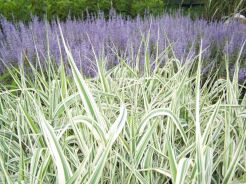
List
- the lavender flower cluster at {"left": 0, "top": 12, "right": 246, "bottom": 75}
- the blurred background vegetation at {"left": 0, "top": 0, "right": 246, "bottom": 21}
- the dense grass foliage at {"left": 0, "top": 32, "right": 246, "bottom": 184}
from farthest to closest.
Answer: the blurred background vegetation at {"left": 0, "top": 0, "right": 246, "bottom": 21} → the lavender flower cluster at {"left": 0, "top": 12, "right": 246, "bottom": 75} → the dense grass foliage at {"left": 0, "top": 32, "right": 246, "bottom": 184}

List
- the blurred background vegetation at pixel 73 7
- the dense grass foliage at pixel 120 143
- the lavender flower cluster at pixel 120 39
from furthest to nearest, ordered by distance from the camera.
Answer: the blurred background vegetation at pixel 73 7, the lavender flower cluster at pixel 120 39, the dense grass foliage at pixel 120 143

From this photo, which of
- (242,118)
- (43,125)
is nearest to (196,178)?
(43,125)

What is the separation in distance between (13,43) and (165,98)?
4.56ft

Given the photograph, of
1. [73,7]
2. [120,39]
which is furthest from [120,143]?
[73,7]

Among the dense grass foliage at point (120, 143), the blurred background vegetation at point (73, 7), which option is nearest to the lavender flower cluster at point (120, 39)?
the blurred background vegetation at point (73, 7)

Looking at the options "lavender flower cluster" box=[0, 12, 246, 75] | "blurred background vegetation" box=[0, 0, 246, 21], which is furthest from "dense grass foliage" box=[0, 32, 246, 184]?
"blurred background vegetation" box=[0, 0, 246, 21]

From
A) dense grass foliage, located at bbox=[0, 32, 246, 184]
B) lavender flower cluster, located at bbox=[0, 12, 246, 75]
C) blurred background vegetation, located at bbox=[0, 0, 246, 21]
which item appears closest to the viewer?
dense grass foliage, located at bbox=[0, 32, 246, 184]

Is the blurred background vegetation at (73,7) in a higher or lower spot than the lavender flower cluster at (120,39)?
higher

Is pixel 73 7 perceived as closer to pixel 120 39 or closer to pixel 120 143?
pixel 120 39

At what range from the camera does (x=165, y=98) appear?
135 centimetres

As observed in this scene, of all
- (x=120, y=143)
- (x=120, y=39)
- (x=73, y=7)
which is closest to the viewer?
(x=120, y=143)

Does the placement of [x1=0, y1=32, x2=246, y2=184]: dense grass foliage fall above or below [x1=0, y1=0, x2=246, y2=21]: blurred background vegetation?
below

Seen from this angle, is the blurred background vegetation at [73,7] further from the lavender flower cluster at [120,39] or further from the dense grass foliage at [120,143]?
the dense grass foliage at [120,143]

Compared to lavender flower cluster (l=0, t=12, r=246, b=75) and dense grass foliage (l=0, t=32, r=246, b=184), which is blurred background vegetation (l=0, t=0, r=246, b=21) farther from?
dense grass foliage (l=0, t=32, r=246, b=184)
